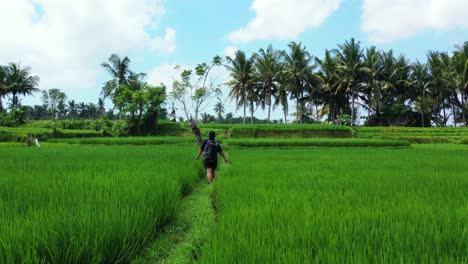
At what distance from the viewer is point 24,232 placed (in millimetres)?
2199

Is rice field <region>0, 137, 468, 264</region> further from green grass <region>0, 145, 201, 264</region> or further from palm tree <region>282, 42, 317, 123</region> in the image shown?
palm tree <region>282, 42, 317, 123</region>

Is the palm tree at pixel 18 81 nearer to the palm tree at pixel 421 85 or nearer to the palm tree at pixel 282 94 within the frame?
the palm tree at pixel 282 94

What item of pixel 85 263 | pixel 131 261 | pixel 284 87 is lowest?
pixel 131 261

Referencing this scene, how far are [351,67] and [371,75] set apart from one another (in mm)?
2570

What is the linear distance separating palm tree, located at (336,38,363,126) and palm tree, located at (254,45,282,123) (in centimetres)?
645

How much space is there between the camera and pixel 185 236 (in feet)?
11.4

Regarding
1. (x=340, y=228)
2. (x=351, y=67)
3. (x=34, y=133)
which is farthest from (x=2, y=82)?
(x=340, y=228)

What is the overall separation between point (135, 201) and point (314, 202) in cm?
175

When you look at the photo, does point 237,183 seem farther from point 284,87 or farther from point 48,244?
point 284,87

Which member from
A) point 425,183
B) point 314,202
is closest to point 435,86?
point 425,183

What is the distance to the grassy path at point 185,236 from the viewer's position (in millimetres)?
2844

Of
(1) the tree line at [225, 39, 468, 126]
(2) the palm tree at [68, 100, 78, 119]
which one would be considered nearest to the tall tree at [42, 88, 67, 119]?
(2) the palm tree at [68, 100, 78, 119]

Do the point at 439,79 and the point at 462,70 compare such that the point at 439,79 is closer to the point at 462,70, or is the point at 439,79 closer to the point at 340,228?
the point at 462,70

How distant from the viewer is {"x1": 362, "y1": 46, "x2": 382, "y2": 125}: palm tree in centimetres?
3628
